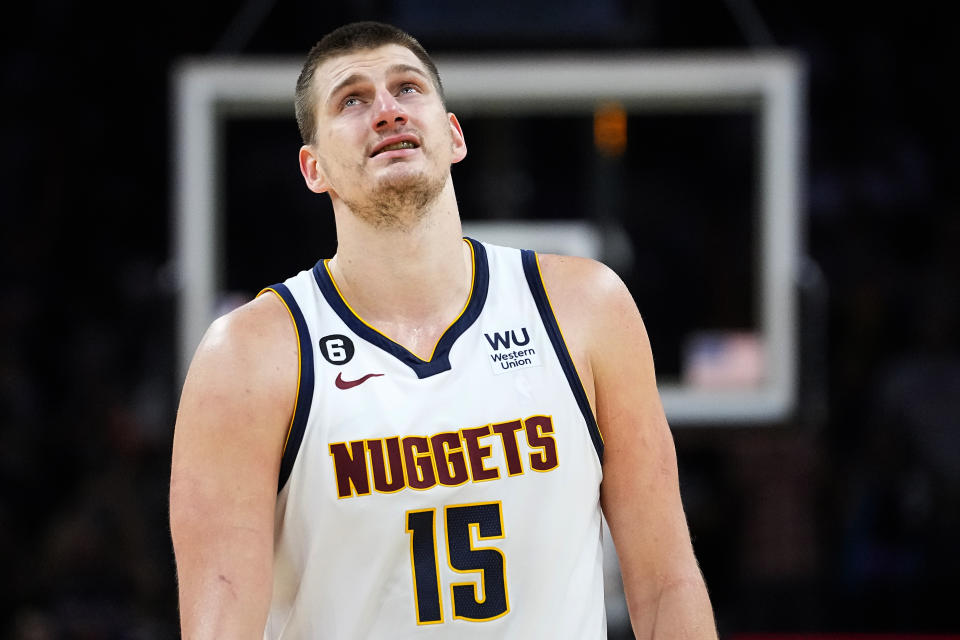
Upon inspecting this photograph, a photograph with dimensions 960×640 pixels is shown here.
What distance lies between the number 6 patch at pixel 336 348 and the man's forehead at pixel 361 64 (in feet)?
1.64

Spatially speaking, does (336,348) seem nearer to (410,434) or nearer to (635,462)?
(410,434)

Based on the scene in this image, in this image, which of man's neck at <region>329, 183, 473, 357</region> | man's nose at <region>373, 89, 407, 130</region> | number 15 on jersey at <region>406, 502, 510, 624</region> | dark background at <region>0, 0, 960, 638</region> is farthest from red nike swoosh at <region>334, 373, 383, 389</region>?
dark background at <region>0, 0, 960, 638</region>

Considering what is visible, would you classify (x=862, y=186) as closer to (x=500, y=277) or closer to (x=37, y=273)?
(x=37, y=273)

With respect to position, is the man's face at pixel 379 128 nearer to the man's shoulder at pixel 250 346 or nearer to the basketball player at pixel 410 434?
the basketball player at pixel 410 434

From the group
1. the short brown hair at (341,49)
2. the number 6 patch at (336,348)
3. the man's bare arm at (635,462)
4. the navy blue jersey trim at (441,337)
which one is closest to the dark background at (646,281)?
the short brown hair at (341,49)

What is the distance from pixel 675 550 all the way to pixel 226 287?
360 centimetres

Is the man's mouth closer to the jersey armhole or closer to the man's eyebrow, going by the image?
the man's eyebrow

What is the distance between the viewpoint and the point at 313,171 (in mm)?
2826

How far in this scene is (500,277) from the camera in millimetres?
2809

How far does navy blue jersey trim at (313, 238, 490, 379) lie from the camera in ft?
8.71

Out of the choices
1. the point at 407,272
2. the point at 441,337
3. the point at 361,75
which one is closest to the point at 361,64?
the point at 361,75

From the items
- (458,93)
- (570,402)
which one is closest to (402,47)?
(570,402)

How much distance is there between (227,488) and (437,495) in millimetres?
380

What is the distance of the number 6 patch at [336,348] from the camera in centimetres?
263
